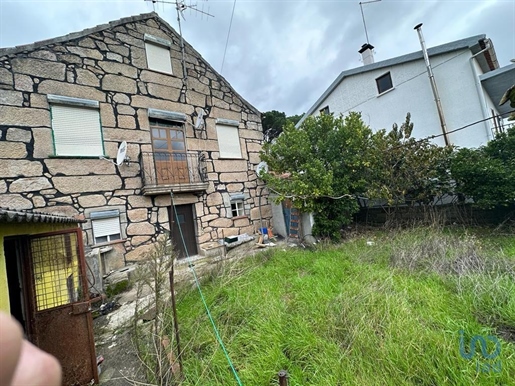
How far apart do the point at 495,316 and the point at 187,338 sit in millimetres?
4031

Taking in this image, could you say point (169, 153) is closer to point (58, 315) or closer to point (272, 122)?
point (58, 315)

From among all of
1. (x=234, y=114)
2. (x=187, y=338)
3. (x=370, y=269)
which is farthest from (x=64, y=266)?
(x=234, y=114)

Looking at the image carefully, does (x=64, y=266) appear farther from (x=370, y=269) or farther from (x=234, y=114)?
(x=234, y=114)

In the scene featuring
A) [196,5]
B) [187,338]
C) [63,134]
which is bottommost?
[187,338]

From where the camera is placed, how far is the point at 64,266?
3156mm

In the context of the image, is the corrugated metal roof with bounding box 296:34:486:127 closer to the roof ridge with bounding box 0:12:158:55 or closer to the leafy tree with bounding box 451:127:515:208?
the leafy tree with bounding box 451:127:515:208

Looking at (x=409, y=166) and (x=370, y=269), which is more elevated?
(x=409, y=166)

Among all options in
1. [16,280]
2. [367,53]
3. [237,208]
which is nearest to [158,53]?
[237,208]

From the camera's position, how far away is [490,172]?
6227 mm

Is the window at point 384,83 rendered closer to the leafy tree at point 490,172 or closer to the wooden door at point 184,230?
the leafy tree at point 490,172

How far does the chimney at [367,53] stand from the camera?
11.7 meters

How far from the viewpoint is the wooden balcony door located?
22.4 feet
